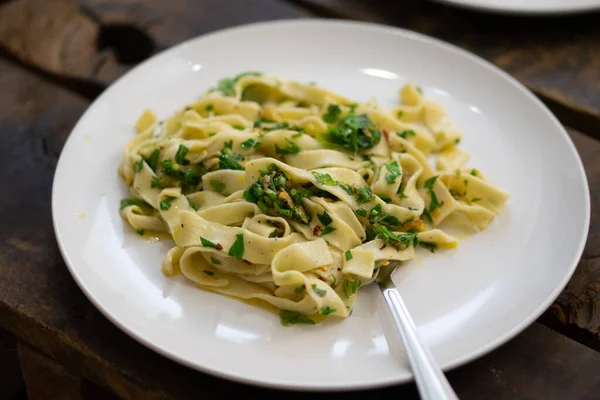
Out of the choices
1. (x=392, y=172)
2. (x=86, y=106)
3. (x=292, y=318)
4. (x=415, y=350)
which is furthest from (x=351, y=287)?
(x=86, y=106)

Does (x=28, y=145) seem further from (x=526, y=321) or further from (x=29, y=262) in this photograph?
(x=526, y=321)

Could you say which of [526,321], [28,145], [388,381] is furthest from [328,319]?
[28,145]

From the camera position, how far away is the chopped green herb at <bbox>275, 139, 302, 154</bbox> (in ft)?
8.39

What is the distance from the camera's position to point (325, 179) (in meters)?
2.34

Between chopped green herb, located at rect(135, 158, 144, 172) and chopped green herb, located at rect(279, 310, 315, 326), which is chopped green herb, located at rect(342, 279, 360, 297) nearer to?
chopped green herb, located at rect(279, 310, 315, 326)

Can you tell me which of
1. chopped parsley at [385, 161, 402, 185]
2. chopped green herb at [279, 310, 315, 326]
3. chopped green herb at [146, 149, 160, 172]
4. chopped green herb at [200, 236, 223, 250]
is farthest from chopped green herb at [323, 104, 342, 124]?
chopped green herb at [279, 310, 315, 326]

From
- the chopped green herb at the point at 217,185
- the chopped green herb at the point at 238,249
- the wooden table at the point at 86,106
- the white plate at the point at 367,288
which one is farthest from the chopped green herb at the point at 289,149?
the wooden table at the point at 86,106

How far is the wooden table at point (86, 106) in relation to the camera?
83.0 inches

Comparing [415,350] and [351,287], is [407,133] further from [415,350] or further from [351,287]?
[415,350]

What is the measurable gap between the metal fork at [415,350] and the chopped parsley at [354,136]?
0.60 meters

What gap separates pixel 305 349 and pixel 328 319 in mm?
146

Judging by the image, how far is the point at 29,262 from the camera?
2.47 meters

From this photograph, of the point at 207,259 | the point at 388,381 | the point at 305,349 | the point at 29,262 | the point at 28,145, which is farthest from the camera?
the point at 28,145

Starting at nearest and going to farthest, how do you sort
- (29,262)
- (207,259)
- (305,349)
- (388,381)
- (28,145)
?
(388,381)
(305,349)
(207,259)
(29,262)
(28,145)
